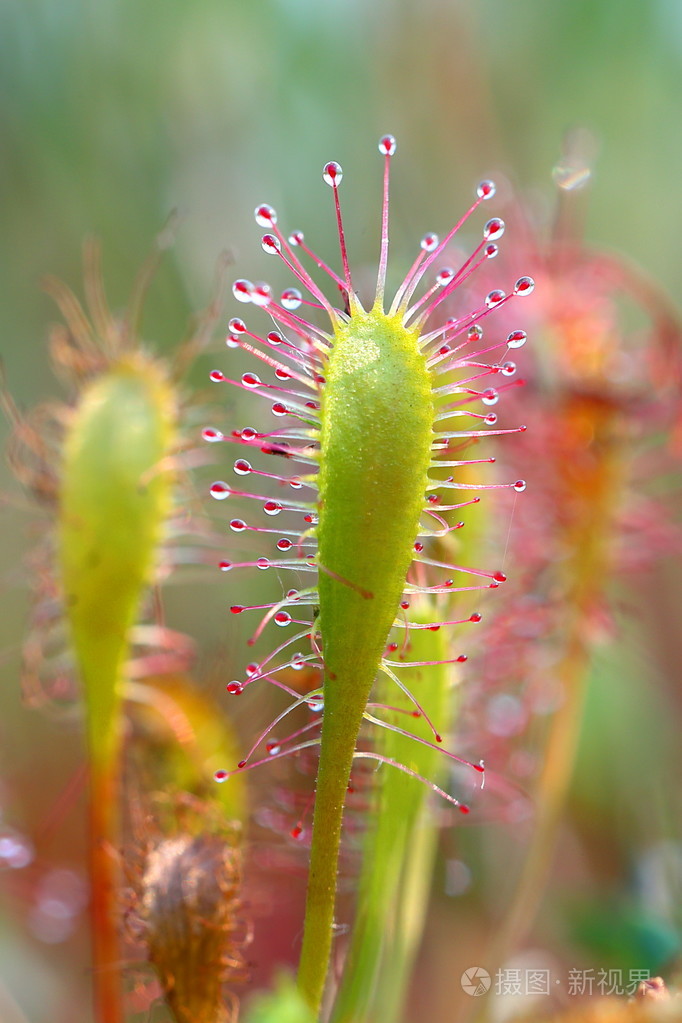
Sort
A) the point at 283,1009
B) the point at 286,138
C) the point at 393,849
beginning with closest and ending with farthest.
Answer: the point at 283,1009, the point at 393,849, the point at 286,138

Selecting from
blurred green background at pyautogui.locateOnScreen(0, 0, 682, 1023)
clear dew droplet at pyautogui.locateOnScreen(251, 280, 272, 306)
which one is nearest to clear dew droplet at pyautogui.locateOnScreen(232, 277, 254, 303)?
clear dew droplet at pyautogui.locateOnScreen(251, 280, 272, 306)

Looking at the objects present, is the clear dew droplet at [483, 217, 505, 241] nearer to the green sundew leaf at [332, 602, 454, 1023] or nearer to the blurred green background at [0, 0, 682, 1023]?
the green sundew leaf at [332, 602, 454, 1023]

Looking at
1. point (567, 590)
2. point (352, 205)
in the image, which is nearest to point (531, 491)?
point (567, 590)

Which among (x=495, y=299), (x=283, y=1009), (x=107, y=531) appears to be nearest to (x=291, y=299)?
(x=495, y=299)

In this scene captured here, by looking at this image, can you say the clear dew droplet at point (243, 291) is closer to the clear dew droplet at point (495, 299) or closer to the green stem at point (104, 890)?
the clear dew droplet at point (495, 299)

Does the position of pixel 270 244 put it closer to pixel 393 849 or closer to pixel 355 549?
pixel 355 549
